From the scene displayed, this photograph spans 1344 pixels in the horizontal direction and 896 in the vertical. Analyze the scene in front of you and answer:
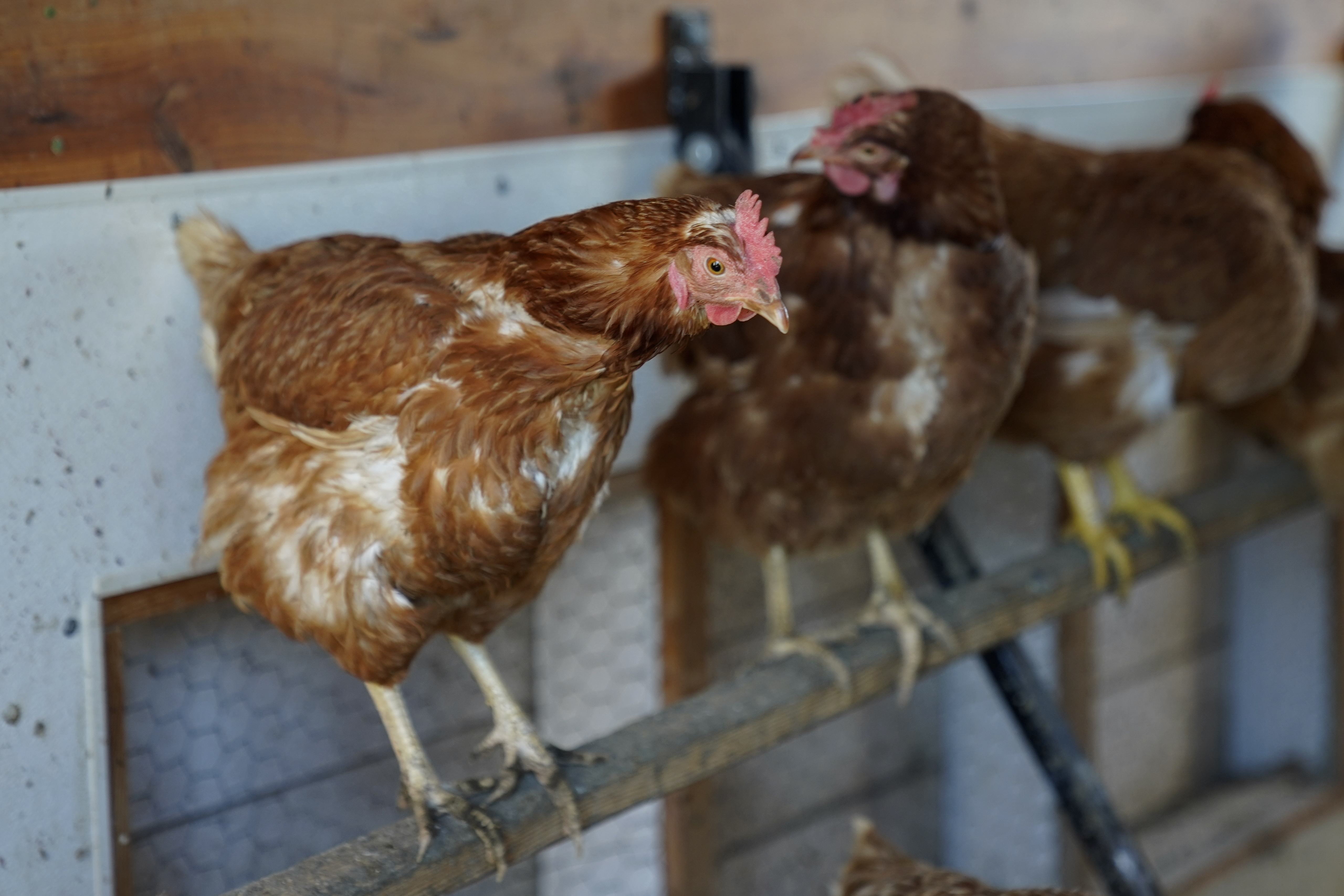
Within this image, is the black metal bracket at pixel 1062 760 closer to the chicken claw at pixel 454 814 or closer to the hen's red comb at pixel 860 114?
→ the hen's red comb at pixel 860 114

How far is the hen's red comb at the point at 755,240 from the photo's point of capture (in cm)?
102

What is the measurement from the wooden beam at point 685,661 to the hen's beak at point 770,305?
111 cm

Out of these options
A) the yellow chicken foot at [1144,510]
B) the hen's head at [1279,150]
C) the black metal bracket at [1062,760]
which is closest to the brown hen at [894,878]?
the black metal bracket at [1062,760]

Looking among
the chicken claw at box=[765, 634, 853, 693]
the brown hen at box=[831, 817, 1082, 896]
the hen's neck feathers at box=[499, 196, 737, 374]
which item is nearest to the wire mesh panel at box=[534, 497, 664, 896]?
the chicken claw at box=[765, 634, 853, 693]

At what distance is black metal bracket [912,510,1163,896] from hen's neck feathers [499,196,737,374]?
1.12 metres

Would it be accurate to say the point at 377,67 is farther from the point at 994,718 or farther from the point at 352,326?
the point at 994,718

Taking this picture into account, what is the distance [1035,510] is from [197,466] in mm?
1967

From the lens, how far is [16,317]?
128cm

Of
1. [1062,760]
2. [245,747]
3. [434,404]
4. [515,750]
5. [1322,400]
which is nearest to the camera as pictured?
[434,404]

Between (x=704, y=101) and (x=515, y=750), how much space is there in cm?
99

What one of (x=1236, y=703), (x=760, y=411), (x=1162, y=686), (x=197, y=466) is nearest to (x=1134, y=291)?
(x=760, y=411)

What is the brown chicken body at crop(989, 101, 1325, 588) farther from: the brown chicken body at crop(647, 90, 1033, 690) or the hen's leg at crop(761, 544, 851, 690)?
the hen's leg at crop(761, 544, 851, 690)

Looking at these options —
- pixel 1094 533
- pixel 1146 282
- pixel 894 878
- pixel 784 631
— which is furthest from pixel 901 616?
pixel 1146 282

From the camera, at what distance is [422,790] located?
1299 mm
